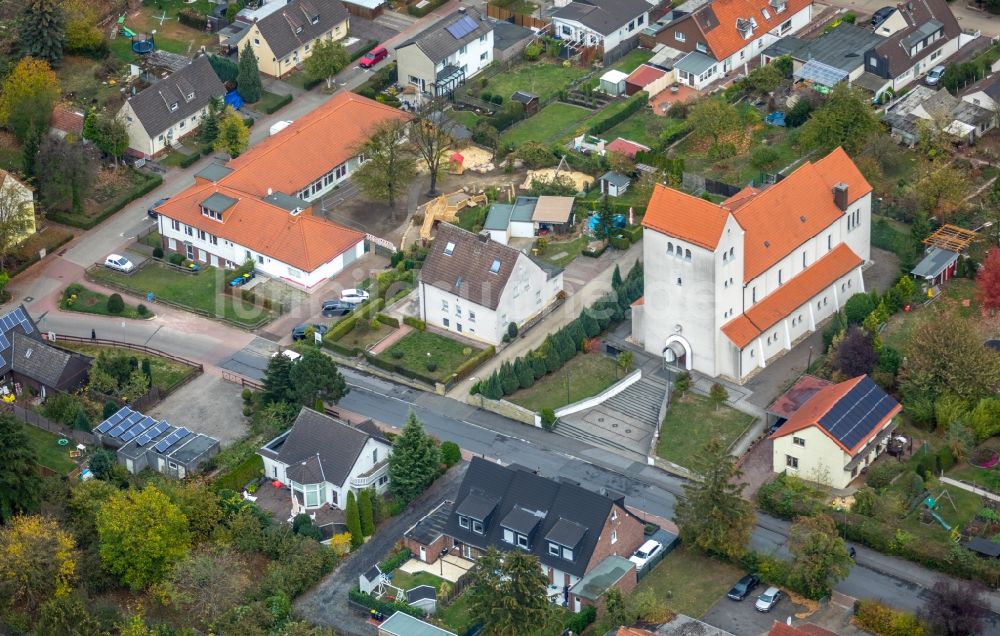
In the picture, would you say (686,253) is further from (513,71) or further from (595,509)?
(513,71)

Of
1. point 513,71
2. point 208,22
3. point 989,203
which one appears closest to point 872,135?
point 989,203

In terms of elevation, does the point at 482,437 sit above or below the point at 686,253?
below

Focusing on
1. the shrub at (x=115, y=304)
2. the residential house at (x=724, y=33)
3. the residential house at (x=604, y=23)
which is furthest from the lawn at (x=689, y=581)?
the residential house at (x=604, y=23)

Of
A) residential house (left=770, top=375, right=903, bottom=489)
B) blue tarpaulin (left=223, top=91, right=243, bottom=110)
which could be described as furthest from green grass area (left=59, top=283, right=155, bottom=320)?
residential house (left=770, top=375, right=903, bottom=489)

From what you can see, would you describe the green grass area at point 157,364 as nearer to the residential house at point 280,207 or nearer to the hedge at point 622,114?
the residential house at point 280,207

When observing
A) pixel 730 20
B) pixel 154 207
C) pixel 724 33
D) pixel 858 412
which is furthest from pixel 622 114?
pixel 858 412
